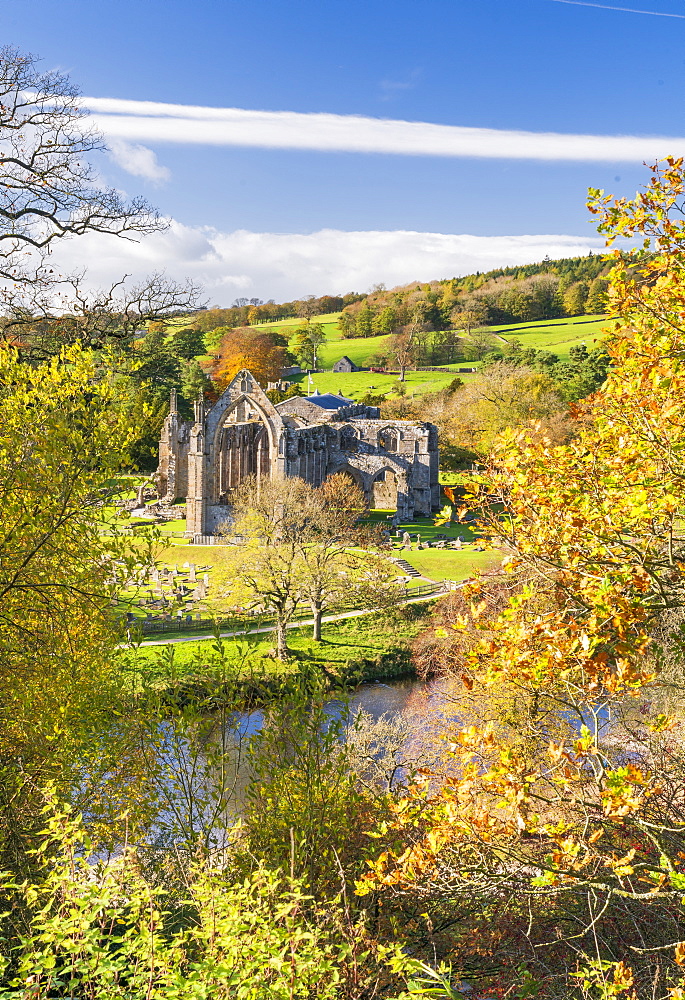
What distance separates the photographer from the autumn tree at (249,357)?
92.8 meters

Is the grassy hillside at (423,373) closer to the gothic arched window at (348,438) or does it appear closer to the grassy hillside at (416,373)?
the grassy hillside at (416,373)

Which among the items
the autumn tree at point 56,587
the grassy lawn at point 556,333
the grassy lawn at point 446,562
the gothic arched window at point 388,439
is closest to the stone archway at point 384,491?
the gothic arched window at point 388,439

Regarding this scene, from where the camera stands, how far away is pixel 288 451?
50.7 metres

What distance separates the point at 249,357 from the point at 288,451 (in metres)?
47.9

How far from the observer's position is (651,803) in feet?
33.5

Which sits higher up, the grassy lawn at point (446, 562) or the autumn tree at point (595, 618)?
the autumn tree at point (595, 618)

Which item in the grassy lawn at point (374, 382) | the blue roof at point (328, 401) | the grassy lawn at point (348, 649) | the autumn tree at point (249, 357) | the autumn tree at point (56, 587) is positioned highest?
the autumn tree at point (249, 357)

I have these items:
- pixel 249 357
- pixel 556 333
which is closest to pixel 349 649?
pixel 249 357

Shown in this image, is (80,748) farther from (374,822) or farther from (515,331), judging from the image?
(515,331)

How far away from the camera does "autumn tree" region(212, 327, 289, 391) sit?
92750mm

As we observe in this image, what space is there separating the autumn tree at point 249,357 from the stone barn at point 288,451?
26240mm

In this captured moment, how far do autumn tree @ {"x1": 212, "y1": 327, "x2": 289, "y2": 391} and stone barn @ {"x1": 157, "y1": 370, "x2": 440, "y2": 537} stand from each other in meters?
26.2

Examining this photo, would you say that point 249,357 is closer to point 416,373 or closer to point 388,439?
point 416,373

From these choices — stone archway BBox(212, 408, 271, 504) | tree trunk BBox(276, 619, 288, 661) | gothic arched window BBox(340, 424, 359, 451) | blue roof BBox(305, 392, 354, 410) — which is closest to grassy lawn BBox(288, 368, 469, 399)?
blue roof BBox(305, 392, 354, 410)
